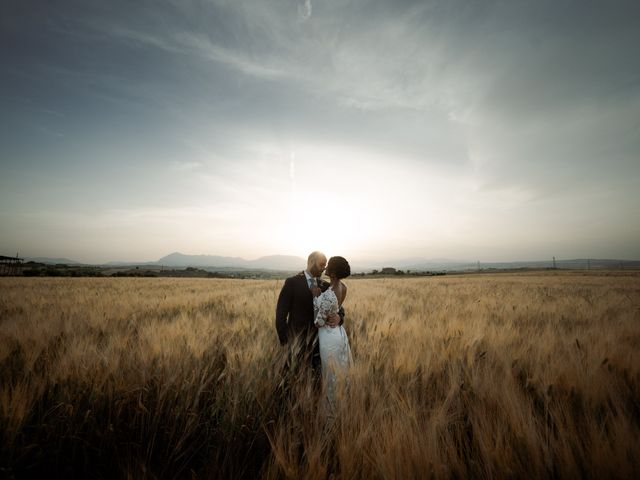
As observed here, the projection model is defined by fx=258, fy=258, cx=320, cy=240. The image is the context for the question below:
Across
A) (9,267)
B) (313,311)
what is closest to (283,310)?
(313,311)

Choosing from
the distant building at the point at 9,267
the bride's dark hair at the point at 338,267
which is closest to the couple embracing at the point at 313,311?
the bride's dark hair at the point at 338,267

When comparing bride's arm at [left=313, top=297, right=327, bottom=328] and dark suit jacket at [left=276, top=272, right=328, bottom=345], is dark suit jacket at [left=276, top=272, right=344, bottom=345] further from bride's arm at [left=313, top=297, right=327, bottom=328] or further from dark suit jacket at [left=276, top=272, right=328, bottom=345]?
bride's arm at [left=313, top=297, right=327, bottom=328]

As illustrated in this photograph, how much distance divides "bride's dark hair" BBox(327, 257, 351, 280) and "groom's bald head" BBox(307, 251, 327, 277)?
3.7 inches

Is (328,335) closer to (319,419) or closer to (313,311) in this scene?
(313,311)

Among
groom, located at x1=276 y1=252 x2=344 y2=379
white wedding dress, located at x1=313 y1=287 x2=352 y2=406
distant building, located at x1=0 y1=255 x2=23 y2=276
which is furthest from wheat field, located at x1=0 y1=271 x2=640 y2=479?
distant building, located at x1=0 y1=255 x2=23 y2=276

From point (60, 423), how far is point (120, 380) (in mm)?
326

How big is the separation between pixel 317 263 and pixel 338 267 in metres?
0.29

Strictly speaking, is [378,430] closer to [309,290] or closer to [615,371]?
[309,290]

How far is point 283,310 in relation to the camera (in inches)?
120

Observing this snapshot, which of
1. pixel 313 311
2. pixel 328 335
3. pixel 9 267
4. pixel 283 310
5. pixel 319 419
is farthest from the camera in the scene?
pixel 9 267

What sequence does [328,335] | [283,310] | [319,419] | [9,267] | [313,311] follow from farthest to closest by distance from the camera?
[9,267], [313,311], [283,310], [328,335], [319,419]

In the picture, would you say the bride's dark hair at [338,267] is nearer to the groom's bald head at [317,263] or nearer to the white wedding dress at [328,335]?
the groom's bald head at [317,263]

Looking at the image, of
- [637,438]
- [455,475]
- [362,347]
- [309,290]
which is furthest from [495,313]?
[455,475]

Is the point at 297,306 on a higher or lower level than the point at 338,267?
lower
